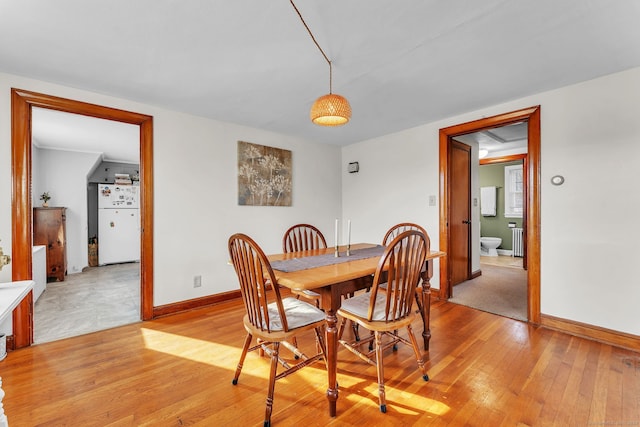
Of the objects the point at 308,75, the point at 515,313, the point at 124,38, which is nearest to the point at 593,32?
the point at 308,75

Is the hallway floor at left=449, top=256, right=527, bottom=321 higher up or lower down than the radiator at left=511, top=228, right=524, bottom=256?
lower down

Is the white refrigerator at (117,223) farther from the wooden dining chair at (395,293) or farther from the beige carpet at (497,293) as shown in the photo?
the beige carpet at (497,293)

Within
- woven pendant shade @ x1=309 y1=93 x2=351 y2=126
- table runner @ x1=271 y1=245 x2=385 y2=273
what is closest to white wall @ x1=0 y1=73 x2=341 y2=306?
table runner @ x1=271 y1=245 x2=385 y2=273

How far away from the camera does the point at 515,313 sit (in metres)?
2.93

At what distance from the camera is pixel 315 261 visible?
205cm

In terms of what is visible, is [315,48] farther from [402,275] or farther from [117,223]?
[117,223]

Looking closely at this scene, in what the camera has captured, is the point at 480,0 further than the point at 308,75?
No

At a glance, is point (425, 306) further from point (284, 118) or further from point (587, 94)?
point (284, 118)

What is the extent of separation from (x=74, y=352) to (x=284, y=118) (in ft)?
9.50

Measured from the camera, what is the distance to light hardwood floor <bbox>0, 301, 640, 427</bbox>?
1497 mm

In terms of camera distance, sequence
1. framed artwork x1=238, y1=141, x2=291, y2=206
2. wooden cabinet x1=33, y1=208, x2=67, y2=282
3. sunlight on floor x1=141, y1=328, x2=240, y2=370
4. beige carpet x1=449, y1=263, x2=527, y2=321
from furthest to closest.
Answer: wooden cabinet x1=33, y1=208, x2=67, y2=282, framed artwork x1=238, y1=141, x2=291, y2=206, beige carpet x1=449, y1=263, x2=527, y2=321, sunlight on floor x1=141, y1=328, x2=240, y2=370

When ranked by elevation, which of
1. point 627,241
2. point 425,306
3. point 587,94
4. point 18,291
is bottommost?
point 425,306

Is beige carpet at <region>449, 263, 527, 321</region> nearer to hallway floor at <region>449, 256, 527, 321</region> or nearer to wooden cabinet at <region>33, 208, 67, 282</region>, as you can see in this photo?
hallway floor at <region>449, 256, 527, 321</region>

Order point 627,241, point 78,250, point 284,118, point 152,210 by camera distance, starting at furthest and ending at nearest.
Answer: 1. point 78,250
2. point 284,118
3. point 152,210
4. point 627,241
